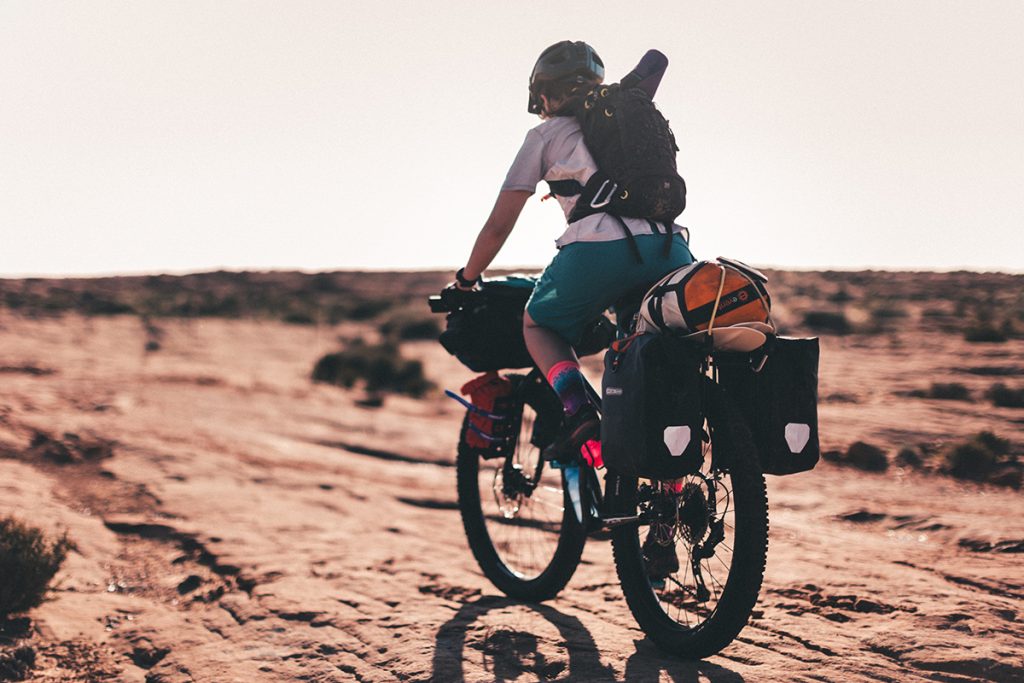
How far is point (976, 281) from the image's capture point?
48.5 m

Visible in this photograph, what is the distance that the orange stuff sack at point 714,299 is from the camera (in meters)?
3.27

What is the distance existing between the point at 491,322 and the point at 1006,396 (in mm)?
9925

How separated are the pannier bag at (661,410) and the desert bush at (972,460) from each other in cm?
621

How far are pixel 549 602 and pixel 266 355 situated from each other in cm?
1962

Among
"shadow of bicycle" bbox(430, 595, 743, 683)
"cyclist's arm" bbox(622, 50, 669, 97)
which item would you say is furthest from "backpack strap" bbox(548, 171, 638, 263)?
"shadow of bicycle" bbox(430, 595, 743, 683)

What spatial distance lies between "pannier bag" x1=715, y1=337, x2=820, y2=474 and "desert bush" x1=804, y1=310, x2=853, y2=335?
2169 centimetres

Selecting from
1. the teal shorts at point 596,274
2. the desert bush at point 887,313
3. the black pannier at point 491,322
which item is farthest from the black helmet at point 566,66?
the desert bush at point 887,313

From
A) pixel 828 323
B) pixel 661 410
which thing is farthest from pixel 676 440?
pixel 828 323

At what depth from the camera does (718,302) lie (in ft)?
10.7

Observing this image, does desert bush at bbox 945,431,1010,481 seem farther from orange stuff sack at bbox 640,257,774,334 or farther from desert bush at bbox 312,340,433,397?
desert bush at bbox 312,340,433,397

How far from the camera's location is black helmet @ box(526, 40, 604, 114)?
409cm

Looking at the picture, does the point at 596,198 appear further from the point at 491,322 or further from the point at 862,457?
the point at 862,457

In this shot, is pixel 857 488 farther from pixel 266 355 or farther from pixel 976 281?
pixel 976 281

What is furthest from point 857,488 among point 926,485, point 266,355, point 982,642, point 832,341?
point 266,355
